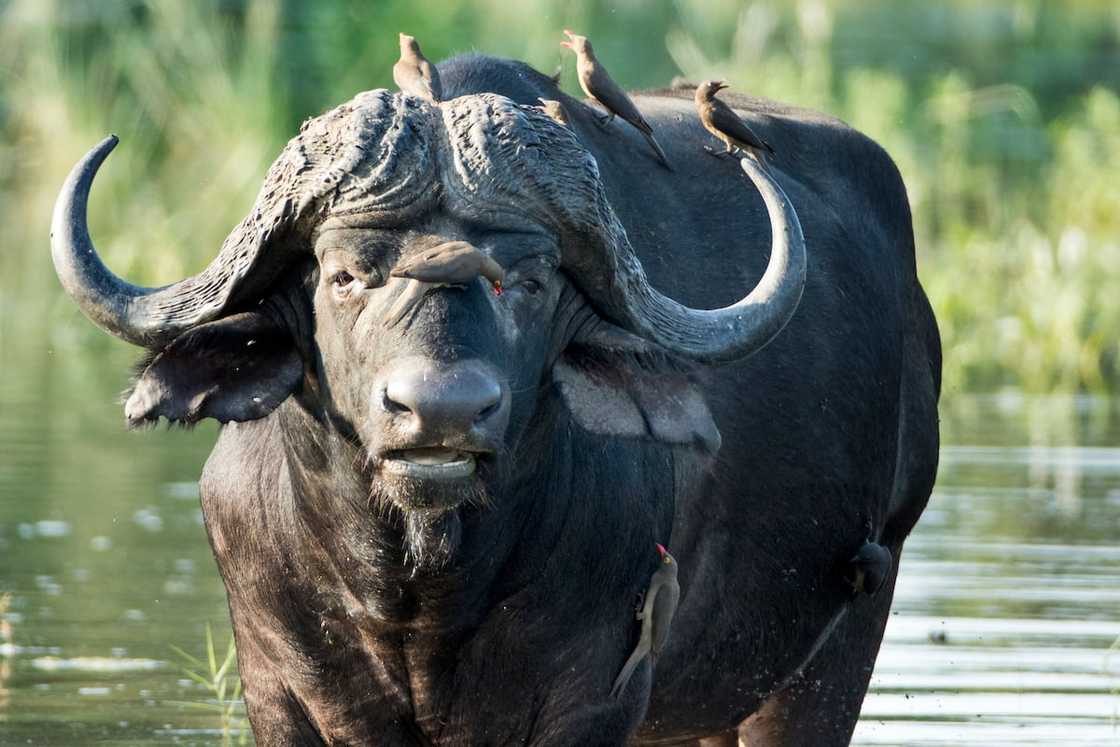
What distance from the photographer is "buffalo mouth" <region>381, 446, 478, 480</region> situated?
15.7ft

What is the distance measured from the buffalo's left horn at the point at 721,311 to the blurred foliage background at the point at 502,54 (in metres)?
9.57

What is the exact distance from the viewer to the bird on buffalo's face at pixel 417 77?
19.2 ft

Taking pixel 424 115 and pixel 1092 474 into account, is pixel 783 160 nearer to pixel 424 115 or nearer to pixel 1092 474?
pixel 424 115

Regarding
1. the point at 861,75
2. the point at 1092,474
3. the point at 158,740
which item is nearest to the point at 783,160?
the point at 158,740

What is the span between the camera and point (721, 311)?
215 inches

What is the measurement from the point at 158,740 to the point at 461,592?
253 cm

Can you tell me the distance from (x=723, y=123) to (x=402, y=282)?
2315 millimetres

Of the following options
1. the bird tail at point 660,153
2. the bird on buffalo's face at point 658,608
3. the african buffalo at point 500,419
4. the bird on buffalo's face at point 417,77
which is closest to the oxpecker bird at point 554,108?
the african buffalo at point 500,419

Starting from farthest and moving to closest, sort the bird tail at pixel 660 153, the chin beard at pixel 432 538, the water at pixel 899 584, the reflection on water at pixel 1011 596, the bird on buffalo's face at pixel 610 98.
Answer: the reflection on water at pixel 1011 596 → the water at pixel 899 584 → the bird tail at pixel 660 153 → the bird on buffalo's face at pixel 610 98 → the chin beard at pixel 432 538

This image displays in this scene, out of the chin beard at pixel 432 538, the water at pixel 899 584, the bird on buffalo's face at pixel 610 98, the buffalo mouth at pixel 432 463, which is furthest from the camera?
the water at pixel 899 584

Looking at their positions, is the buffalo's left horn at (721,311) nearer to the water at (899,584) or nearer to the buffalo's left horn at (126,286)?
the buffalo's left horn at (126,286)


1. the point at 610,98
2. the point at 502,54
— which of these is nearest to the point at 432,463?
the point at 610,98

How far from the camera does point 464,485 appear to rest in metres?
4.86

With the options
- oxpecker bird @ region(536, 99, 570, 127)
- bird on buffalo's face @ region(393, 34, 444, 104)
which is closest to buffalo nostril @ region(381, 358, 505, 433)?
bird on buffalo's face @ region(393, 34, 444, 104)
